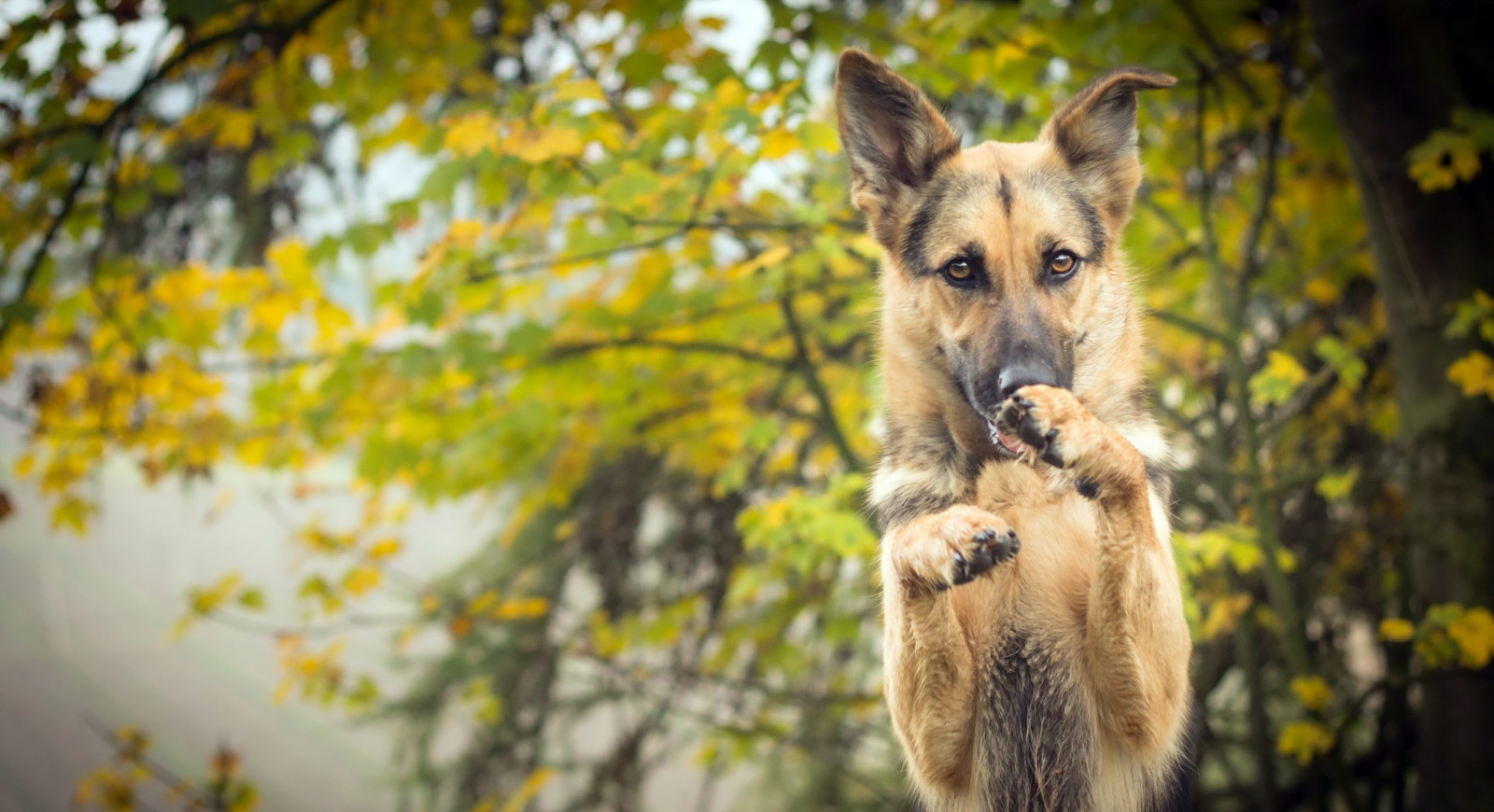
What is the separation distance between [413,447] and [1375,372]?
6564 mm

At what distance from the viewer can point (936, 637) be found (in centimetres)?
184

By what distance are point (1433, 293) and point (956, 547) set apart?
4.39 metres

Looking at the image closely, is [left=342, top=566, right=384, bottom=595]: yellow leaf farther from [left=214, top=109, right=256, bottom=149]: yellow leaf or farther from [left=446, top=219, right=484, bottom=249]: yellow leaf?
[left=446, top=219, right=484, bottom=249]: yellow leaf

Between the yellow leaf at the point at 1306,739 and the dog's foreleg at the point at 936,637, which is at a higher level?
the dog's foreleg at the point at 936,637

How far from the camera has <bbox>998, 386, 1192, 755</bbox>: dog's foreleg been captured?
1.56m

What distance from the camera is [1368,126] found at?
4332 millimetres

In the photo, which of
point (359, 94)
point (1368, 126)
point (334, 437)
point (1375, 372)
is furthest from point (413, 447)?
point (1375, 372)

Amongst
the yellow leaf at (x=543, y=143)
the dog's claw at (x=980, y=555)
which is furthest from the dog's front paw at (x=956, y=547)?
the yellow leaf at (x=543, y=143)

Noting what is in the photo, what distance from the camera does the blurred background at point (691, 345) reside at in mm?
4391

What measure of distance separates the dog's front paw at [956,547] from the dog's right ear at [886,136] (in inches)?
36.9

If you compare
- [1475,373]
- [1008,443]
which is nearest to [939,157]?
[1008,443]

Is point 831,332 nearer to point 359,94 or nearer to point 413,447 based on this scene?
point 413,447

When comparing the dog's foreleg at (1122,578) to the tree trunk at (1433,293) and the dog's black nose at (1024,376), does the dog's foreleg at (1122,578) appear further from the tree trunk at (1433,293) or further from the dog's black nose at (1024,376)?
the tree trunk at (1433,293)

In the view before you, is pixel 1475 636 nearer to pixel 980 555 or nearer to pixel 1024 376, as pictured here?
pixel 1024 376
